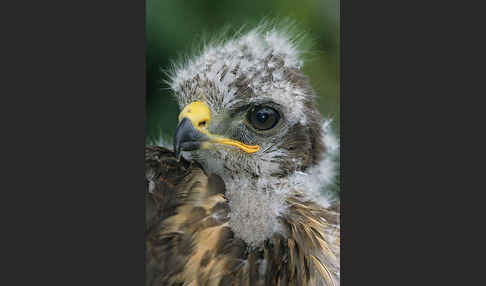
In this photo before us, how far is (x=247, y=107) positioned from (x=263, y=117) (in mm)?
94

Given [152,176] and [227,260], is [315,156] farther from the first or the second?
[152,176]

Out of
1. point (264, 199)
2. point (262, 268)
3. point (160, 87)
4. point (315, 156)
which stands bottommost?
point (262, 268)

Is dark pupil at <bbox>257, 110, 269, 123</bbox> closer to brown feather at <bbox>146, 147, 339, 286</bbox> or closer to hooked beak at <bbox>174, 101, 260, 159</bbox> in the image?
hooked beak at <bbox>174, 101, 260, 159</bbox>

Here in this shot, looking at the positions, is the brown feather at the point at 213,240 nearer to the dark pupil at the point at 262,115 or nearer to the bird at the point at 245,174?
the bird at the point at 245,174

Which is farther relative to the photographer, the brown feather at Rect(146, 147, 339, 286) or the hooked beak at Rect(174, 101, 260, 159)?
the brown feather at Rect(146, 147, 339, 286)

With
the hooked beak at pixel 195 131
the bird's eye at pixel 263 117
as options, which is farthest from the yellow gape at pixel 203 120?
the bird's eye at pixel 263 117

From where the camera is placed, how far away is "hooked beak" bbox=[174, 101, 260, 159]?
246 cm

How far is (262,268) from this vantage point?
8.69ft

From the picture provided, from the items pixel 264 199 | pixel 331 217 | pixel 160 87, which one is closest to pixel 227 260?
pixel 264 199

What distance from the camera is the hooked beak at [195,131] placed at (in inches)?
96.8

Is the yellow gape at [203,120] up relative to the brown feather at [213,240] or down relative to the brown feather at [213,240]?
up

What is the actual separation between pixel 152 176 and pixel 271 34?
0.98 metres

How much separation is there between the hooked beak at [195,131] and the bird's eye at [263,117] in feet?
0.44

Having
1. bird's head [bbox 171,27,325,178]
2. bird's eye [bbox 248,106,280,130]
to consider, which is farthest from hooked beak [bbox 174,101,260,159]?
bird's eye [bbox 248,106,280,130]
